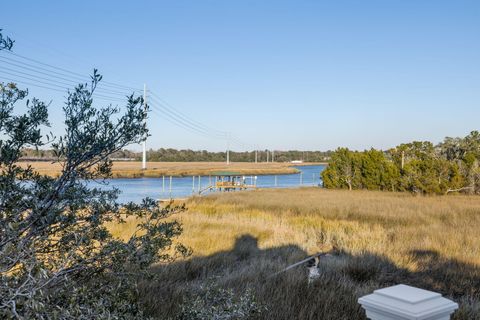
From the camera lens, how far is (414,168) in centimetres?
2584

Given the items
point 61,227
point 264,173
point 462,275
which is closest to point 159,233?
point 61,227

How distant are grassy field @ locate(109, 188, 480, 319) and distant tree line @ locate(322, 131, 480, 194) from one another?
9.74m

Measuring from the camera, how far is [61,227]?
291 centimetres

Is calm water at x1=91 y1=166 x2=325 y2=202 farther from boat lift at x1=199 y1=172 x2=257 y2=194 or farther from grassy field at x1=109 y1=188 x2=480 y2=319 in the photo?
grassy field at x1=109 y1=188 x2=480 y2=319

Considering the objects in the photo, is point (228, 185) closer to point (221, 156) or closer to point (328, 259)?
point (328, 259)

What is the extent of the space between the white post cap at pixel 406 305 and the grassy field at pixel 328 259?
5.77 feet

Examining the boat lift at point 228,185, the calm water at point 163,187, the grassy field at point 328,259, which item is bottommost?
the calm water at point 163,187

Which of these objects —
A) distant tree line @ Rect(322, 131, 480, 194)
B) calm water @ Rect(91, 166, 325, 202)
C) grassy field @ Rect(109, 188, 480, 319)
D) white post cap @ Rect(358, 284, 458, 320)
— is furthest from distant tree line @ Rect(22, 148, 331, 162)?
white post cap @ Rect(358, 284, 458, 320)

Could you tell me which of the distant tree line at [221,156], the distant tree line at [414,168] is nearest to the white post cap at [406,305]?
the distant tree line at [414,168]

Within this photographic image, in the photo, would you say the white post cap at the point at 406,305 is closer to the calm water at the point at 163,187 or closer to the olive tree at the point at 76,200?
the olive tree at the point at 76,200

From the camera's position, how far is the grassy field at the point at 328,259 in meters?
4.41

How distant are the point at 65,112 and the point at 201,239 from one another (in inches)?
264

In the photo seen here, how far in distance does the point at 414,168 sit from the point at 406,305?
26.5m

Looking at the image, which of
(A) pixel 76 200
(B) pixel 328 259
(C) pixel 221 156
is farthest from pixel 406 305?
(C) pixel 221 156
